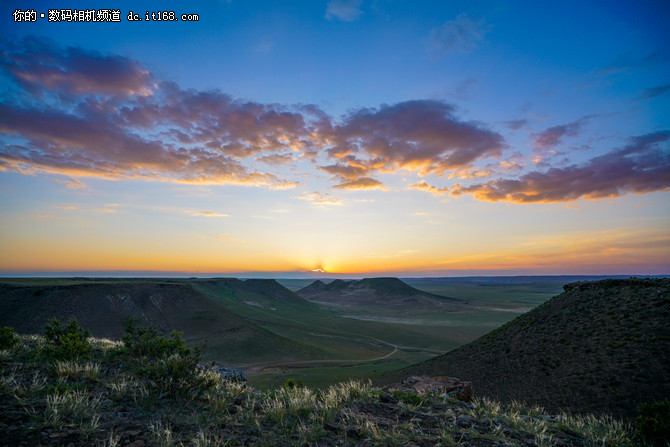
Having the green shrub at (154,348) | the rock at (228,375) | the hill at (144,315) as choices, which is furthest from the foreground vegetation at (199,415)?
the hill at (144,315)

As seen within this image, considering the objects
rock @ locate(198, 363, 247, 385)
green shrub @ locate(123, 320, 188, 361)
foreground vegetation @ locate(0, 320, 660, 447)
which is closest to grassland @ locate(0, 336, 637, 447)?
foreground vegetation @ locate(0, 320, 660, 447)

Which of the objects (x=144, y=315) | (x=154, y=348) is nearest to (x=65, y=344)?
(x=154, y=348)

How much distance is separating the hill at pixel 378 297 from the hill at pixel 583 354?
8940 cm

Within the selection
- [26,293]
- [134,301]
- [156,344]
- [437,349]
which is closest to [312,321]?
[437,349]

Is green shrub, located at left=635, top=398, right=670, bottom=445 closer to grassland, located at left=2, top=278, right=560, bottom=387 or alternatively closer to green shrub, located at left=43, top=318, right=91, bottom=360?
green shrub, located at left=43, top=318, right=91, bottom=360

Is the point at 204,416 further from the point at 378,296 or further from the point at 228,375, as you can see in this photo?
the point at 378,296

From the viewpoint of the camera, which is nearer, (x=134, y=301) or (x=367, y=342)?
(x=134, y=301)

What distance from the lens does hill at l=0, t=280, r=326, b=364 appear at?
4681 centimetres

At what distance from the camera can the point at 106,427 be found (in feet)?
17.2

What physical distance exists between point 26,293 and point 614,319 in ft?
266

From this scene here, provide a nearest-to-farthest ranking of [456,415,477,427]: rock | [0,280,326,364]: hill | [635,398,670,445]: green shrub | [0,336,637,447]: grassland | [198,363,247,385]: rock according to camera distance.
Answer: [0,336,637,447]: grassland → [456,415,477,427]: rock → [635,398,670,445]: green shrub → [198,363,247,385]: rock → [0,280,326,364]: hill

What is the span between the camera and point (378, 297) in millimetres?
154125

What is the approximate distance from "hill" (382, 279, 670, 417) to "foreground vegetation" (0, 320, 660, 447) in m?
14.4

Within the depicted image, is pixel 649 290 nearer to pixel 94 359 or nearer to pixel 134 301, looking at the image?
pixel 94 359
